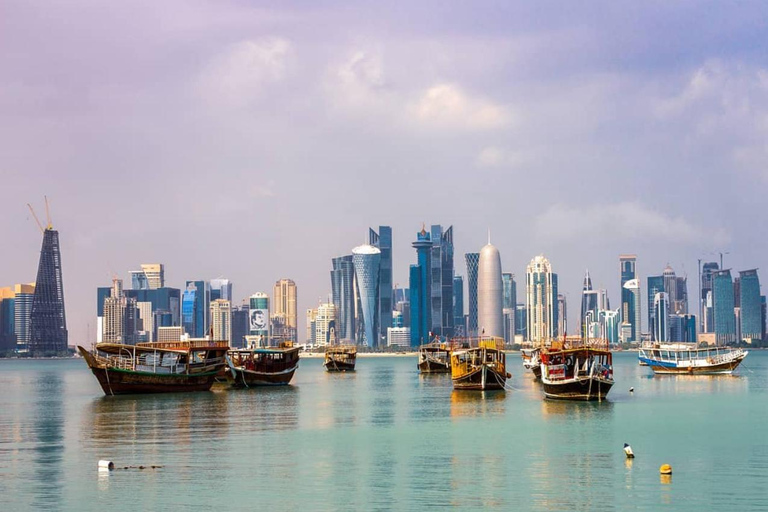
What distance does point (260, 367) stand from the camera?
13600 cm

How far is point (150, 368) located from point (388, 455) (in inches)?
2496

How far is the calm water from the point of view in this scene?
46.6 m

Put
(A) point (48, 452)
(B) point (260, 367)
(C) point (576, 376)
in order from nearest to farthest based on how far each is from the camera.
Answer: (A) point (48, 452) < (C) point (576, 376) < (B) point (260, 367)

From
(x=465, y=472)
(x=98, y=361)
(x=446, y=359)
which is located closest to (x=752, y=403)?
(x=465, y=472)

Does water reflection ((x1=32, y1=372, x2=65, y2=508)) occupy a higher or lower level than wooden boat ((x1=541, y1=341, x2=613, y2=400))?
lower

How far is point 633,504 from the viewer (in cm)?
4478

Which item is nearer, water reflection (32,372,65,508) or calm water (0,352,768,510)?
calm water (0,352,768,510)

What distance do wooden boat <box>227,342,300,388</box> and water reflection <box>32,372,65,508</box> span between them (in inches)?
980

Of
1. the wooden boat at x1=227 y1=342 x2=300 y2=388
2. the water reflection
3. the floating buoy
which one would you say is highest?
the wooden boat at x1=227 y1=342 x2=300 y2=388

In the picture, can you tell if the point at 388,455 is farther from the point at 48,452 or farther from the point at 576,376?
the point at 576,376

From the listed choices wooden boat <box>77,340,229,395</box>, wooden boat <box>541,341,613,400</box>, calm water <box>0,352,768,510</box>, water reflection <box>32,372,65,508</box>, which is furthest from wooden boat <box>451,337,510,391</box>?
water reflection <box>32,372,65,508</box>

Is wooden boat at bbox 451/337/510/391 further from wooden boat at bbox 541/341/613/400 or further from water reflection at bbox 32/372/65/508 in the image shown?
water reflection at bbox 32/372/65/508

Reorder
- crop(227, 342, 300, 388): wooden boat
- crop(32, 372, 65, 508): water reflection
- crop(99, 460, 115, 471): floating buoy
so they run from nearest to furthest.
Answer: crop(32, 372, 65, 508): water reflection
crop(99, 460, 115, 471): floating buoy
crop(227, 342, 300, 388): wooden boat

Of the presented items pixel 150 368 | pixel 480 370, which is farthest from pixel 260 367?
pixel 480 370
